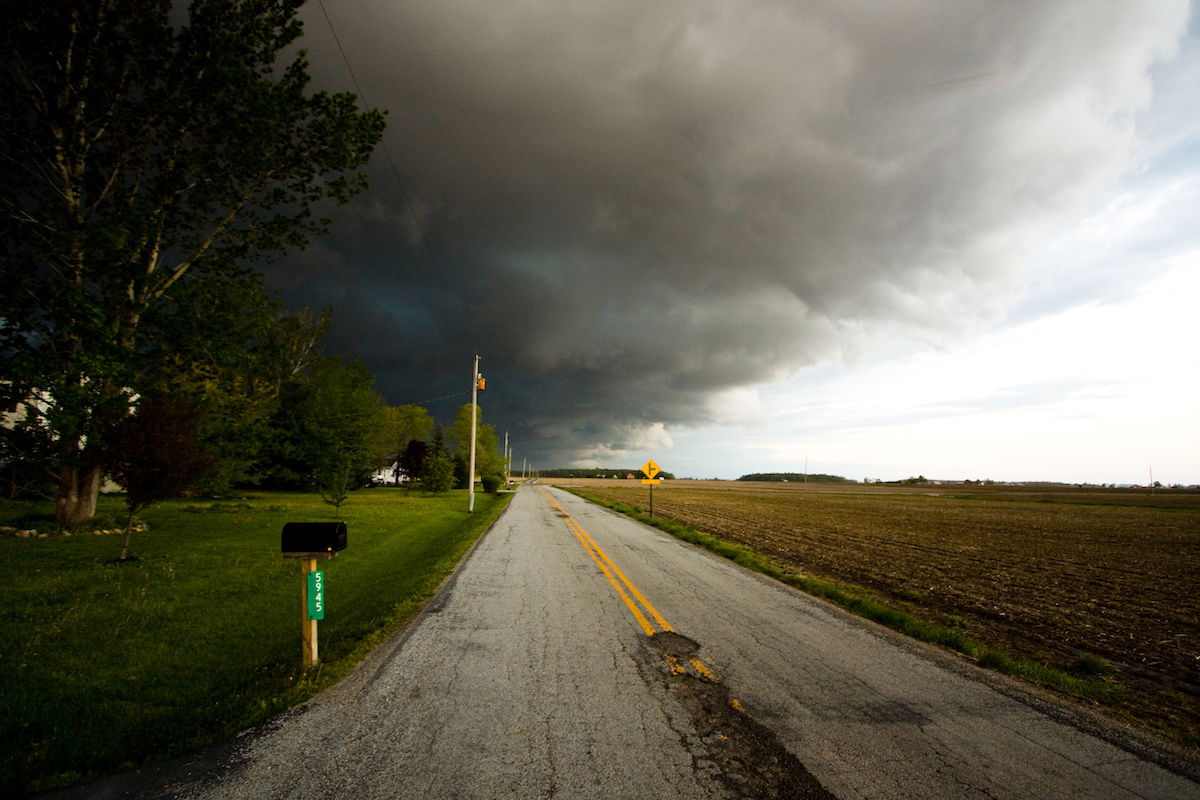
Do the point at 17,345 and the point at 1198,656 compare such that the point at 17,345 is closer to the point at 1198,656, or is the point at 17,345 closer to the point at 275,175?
the point at 275,175

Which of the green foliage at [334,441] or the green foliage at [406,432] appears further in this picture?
the green foliage at [406,432]

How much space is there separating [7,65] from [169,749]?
2036 centimetres

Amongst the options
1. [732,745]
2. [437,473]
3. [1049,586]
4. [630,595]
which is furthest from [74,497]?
[1049,586]

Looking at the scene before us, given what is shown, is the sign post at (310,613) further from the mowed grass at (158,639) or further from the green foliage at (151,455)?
the green foliage at (151,455)

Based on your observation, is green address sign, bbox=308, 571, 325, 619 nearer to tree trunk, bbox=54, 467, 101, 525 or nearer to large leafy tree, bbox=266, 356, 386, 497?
large leafy tree, bbox=266, 356, 386, 497

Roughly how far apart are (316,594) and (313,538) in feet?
2.14

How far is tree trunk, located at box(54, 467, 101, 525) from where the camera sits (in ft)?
53.3

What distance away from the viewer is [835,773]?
3836mm

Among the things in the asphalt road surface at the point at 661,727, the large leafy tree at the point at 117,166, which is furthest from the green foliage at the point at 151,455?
the asphalt road surface at the point at 661,727

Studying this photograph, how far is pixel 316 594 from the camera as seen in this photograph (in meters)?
5.54

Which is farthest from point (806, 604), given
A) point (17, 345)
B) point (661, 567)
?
point (17, 345)

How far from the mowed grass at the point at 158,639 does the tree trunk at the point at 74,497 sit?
2.41 meters

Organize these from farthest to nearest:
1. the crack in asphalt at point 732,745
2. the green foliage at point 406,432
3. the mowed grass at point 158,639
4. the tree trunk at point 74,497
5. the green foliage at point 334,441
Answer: the green foliage at point 406,432
the green foliage at point 334,441
the tree trunk at point 74,497
the mowed grass at point 158,639
the crack in asphalt at point 732,745

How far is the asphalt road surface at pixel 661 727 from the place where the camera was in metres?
3.62
